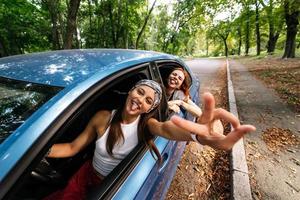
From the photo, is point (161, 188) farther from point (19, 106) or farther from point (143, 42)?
point (143, 42)

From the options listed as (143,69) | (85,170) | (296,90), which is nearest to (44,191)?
(85,170)

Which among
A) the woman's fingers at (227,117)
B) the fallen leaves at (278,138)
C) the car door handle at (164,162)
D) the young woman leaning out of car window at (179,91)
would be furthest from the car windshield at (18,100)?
the fallen leaves at (278,138)

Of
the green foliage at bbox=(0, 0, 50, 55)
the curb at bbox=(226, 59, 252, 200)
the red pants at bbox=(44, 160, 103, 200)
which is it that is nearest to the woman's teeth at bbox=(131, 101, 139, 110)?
the red pants at bbox=(44, 160, 103, 200)

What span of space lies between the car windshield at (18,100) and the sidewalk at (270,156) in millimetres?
2856

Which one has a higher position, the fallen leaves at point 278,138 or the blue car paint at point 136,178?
the blue car paint at point 136,178

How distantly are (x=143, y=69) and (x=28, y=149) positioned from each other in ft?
4.92

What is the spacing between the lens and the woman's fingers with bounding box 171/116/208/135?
1389 millimetres

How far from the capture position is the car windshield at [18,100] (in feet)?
4.37

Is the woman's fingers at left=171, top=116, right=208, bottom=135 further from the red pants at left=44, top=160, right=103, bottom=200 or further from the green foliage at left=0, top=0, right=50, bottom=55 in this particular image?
the green foliage at left=0, top=0, right=50, bottom=55

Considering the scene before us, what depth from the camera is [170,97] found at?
11.7 ft

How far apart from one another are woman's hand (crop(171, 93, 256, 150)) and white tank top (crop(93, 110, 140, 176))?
28.2 inches

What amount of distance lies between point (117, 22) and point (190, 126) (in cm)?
2187

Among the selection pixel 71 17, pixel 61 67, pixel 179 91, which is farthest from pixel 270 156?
pixel 71 17

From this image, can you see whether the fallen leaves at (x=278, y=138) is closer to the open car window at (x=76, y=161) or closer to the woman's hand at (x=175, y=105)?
the woman's hand at (x=175, y=105)
